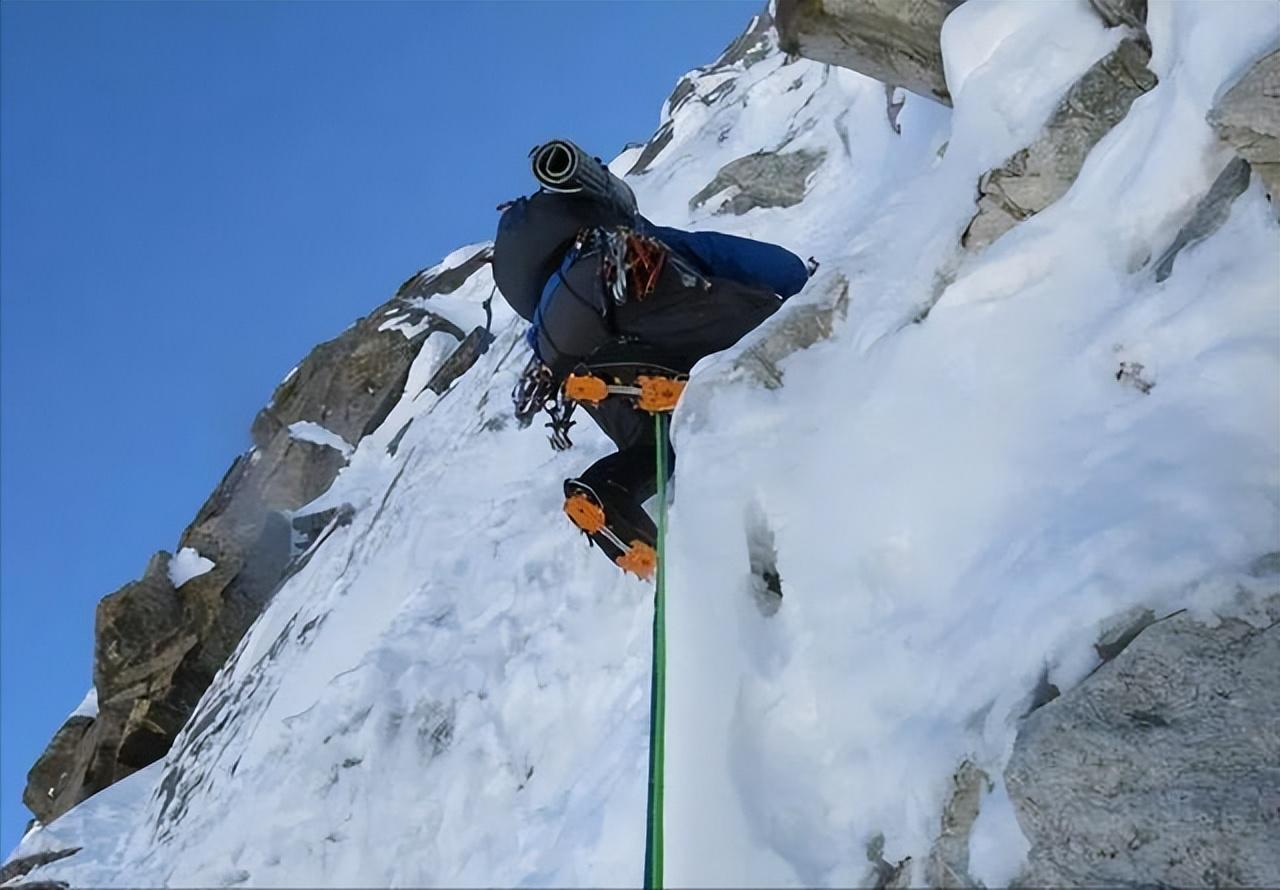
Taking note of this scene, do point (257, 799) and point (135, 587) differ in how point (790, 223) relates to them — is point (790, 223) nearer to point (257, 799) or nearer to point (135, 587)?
point (257, 799)

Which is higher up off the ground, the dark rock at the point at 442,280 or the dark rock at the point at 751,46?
the dark rock at the point at 442,280

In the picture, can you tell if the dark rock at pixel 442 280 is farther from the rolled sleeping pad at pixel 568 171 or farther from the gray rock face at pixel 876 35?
the rolled sleeping pad at pixel 568 171

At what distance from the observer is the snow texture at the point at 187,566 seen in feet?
45.3

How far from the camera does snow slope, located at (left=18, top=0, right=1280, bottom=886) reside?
2973 mm

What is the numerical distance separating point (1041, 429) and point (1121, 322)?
0.47 meters

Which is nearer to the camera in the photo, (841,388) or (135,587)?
(841,388)

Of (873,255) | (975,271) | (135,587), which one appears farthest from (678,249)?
(135,587)

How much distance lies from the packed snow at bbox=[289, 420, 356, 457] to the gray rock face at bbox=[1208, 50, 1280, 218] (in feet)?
42.5

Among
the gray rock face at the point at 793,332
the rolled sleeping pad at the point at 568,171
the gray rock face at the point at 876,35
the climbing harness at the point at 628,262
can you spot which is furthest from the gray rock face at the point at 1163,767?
the gray rock face at the point at 876,35

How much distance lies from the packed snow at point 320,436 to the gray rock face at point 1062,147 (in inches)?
462

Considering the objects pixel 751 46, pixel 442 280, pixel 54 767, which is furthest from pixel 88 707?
pixel 751 46

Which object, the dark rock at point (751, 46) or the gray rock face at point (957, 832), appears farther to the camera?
the dark rock at point (751, 46)

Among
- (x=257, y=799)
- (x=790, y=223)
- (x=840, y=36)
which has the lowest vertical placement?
(x=790, y=223)

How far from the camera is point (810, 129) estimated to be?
1326cm
